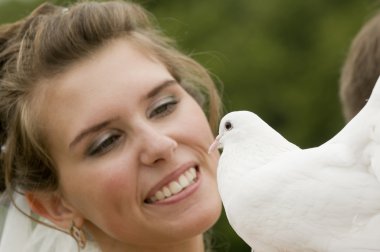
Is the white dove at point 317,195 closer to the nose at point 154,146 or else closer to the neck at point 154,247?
the nose at point 154,146

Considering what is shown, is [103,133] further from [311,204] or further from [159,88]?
[311,204]

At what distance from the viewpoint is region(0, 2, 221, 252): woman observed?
317 cm

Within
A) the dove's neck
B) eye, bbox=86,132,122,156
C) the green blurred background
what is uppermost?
the dove's neck

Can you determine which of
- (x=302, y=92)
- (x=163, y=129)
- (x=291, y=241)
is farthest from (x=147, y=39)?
(x=302, y=92)

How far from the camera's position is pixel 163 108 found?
331 centimetres

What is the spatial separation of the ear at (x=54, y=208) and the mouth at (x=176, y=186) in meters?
0.59

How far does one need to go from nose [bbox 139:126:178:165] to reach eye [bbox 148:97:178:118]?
128 mm

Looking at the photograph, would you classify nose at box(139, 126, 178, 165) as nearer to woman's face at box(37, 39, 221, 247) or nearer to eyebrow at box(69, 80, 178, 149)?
woman's face at box(37, 39, 221, 247)

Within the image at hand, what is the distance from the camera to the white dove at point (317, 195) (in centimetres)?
193

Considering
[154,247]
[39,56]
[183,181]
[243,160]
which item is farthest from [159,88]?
[243,160]

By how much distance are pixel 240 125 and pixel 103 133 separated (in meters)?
1.08

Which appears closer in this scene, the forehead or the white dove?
the white dove

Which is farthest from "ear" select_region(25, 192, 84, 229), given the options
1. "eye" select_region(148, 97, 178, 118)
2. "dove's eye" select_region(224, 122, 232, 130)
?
"dove's eye" select_region(224, 122, 232, 130)

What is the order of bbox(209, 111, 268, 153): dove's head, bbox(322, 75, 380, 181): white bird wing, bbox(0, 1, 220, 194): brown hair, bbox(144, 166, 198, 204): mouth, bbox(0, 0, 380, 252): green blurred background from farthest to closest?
bbox(0, 0, 380, 252): green blurred background < bbox(0, 1, 220, 194): brown hair < bbox(144, 166, 198, 204): mouth < bbox(209, 111, 268, 153): dove's head < bbox(322, 75, 380, 181): white bird wing
